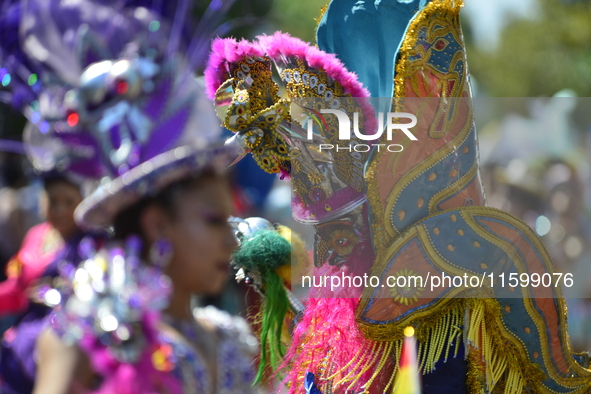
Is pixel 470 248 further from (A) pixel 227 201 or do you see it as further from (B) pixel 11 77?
(B) pixel 11 77

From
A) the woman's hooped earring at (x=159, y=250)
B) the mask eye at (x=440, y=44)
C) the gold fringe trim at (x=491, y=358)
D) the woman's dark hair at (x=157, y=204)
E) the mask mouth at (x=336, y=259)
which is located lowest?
the gold fringe trim at (x=491, y=358)

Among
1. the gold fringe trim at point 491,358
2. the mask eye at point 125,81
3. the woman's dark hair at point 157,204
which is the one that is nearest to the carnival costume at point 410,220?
the gold fringe trim at point 491,358

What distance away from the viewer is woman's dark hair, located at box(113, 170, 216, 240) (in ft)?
7.70

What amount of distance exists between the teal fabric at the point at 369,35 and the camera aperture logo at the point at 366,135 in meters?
0.22

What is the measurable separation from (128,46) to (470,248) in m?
1.81

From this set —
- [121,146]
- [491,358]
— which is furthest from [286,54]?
[491,358]

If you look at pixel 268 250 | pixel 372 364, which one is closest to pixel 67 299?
pixel 268 250

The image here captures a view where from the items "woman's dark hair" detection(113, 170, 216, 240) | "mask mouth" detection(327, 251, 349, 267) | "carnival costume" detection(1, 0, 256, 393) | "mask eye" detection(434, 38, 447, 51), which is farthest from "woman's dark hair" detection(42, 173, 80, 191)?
"mask eye" detection(434, 38, 447, 51)

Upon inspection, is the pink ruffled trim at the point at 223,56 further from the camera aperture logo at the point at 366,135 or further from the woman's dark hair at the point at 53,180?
the woman's dark hair at the point at 53,180

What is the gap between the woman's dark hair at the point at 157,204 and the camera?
2.35 meters

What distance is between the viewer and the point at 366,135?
2.12 m

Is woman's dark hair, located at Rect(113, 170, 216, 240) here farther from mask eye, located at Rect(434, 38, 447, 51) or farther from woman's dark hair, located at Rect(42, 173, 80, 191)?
woman's dark hair, located at Rect(42, 173, 80, 191)

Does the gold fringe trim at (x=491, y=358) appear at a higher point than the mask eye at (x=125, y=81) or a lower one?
lower

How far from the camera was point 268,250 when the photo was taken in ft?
8.19
